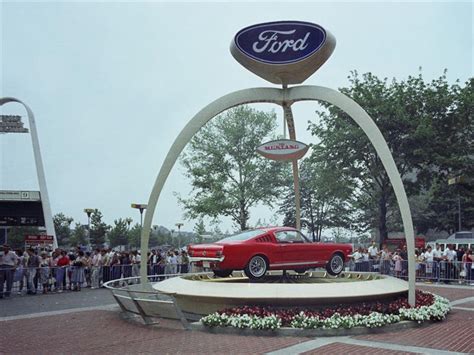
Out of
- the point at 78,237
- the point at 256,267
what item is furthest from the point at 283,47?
the point at 78,237

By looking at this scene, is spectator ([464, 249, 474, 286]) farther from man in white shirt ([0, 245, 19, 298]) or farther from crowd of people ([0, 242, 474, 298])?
man in white shirt ([0, 245, 19, 298])

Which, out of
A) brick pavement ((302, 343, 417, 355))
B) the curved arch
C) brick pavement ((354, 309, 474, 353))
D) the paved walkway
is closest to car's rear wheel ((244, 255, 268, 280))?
the paved walkway

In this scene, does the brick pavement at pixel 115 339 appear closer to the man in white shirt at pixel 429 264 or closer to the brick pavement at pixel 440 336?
the brick pavement at pixel 440 336

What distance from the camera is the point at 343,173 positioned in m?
34.3

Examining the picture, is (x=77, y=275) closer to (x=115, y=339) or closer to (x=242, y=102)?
(x=242, y=102)

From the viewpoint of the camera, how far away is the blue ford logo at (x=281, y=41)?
45.5 ft

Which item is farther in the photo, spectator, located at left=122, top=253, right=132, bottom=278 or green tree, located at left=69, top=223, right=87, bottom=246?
green tree, located at left=69, top=223, right=87, bottom=246

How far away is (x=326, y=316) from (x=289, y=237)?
11.3 feet

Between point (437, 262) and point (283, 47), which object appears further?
point (437, 262)

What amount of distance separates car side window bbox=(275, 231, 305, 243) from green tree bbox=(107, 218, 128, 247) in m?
58.8

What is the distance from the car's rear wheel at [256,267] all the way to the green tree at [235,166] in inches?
929

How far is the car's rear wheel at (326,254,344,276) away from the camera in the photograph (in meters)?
15.4

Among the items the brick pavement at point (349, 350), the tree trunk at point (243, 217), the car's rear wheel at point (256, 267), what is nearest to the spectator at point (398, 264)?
the car's rear wheel at point (256, 267)

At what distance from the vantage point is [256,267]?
13664 mm
